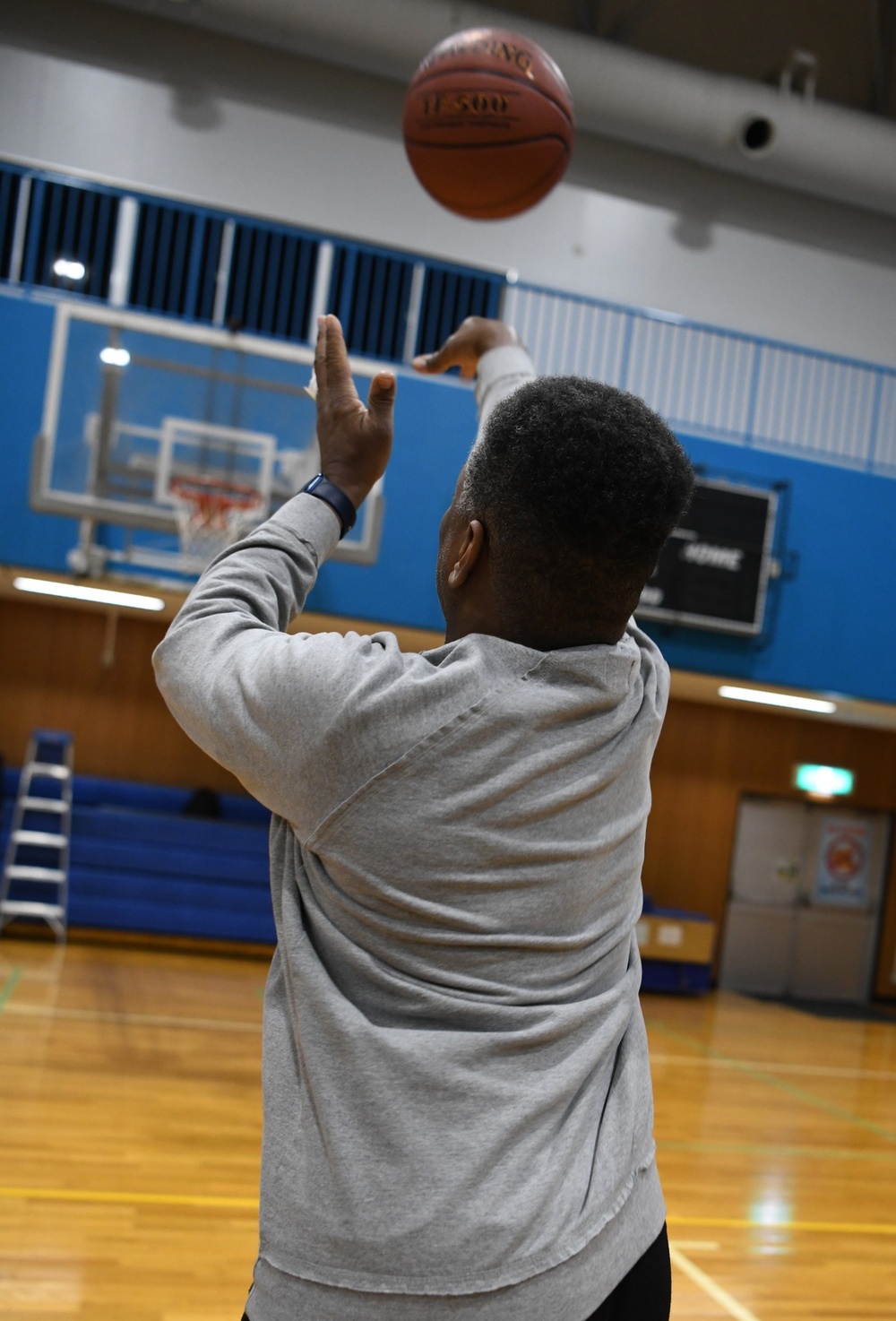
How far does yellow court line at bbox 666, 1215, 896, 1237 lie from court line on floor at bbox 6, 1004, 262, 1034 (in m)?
3.04

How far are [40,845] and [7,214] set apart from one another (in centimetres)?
501

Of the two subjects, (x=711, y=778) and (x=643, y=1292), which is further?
(x=711, y=778)

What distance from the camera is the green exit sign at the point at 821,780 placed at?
11.5 metres

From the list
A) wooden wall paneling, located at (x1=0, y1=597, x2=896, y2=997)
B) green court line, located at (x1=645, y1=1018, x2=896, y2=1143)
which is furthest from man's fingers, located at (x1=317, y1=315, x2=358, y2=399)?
wooden wall paneling, located at (x1=0, y1=597, x2=896, y2=997)

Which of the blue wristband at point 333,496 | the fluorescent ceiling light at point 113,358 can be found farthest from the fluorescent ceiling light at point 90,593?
the blue wristband at point 333,496

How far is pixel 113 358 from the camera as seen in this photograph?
6.75m

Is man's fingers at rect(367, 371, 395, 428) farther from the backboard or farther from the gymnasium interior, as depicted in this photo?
the backboard

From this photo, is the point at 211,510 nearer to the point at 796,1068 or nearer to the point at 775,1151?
the point at 775,1151

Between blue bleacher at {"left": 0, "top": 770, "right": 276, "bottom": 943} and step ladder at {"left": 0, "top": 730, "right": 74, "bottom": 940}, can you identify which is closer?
step ladder at {"left": 0, "top": 730, "right": 74, "bottom": 940}

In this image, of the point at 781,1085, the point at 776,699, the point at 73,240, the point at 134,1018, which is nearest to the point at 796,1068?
the point at 781,1085

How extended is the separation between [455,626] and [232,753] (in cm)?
23

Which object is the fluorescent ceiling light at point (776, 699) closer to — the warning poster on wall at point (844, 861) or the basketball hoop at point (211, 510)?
the warning poster on wall at point (844, 861)

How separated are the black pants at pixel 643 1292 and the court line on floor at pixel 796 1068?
6595 millimetres

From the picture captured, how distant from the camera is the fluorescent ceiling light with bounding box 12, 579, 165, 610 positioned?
26.4ft
